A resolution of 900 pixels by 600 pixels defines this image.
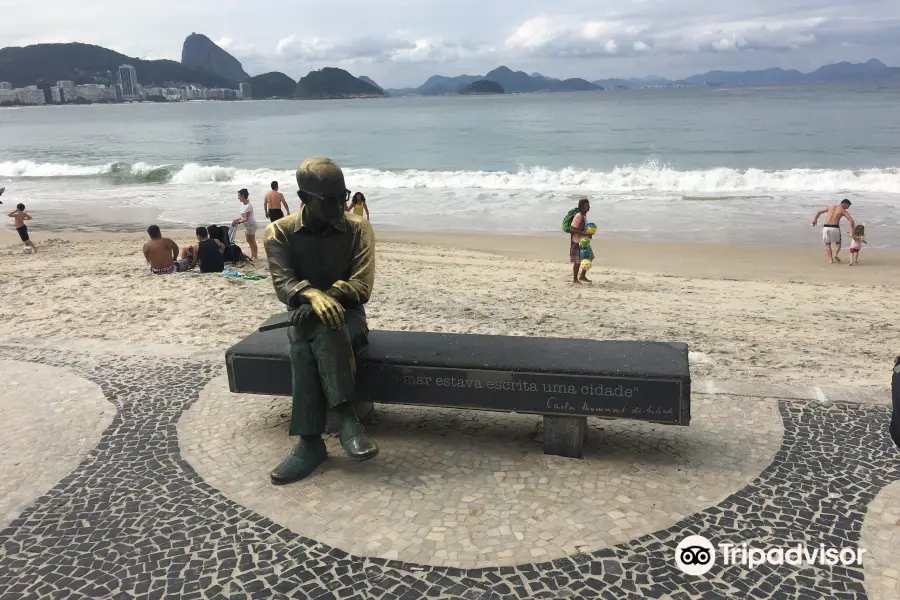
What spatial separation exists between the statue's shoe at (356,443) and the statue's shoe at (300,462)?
0.79 ft

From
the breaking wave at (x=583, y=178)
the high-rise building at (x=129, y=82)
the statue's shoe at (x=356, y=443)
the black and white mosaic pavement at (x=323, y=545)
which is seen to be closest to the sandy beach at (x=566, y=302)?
the black and white mosaic pavement at (x=323, y=545)

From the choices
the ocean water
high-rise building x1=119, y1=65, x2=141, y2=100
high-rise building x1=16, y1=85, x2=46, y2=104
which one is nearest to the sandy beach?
the ocean water

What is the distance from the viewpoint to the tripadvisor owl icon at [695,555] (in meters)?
3.69

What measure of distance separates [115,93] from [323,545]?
622 feet

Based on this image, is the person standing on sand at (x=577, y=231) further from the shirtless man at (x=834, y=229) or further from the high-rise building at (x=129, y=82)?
the high-rise building at (x=129, y=82)

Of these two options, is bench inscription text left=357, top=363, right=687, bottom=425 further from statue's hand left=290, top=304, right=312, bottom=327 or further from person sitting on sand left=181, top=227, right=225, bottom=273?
person sitting on sand left=181, top=227, right=225, bottom=273

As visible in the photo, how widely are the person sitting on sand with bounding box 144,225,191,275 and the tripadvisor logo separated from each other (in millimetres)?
10261

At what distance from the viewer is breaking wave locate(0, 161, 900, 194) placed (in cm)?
2506

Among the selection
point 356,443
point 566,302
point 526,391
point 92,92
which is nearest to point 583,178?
point 566,302

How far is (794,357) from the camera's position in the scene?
7.36m

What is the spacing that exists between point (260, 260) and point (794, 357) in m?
9.66

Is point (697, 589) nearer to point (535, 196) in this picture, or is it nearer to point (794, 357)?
point (794, 357)

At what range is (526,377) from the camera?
4758 mm

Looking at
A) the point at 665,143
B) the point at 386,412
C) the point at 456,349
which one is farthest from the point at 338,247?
the point at 665,143
